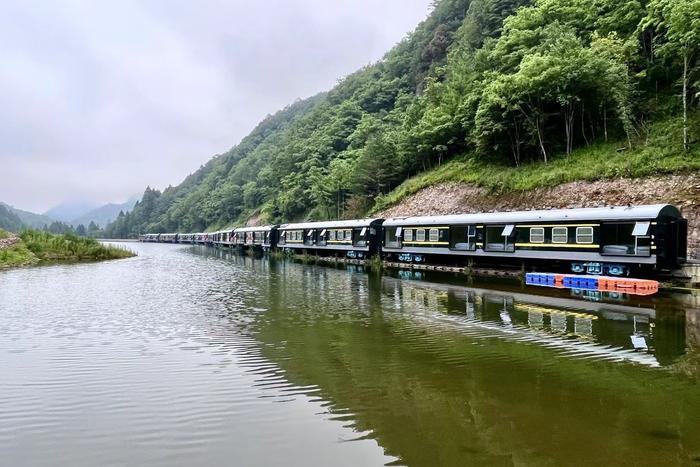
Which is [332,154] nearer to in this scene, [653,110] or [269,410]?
[653,110]

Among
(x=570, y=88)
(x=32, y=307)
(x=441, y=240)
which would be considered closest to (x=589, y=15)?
(x=570, y=88)

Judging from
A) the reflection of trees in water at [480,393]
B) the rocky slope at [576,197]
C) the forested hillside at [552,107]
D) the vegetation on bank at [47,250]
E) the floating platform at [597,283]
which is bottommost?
the reflection of trees in water at [480,393]

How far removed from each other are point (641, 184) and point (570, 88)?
12348mm

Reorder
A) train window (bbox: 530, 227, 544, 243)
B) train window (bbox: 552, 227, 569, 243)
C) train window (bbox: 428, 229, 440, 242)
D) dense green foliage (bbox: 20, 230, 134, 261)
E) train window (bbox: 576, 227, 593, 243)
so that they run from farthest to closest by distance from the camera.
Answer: dense green foliage (bbox: 20, 230, 134, 261)
train window (bbox: 428, 229, 440, 242)
train window (bbox: 530, 227, 544, 243)
train window (bbox: 552, 227, 569, 243)
train window (bbox: 576, 227, 593, 243)

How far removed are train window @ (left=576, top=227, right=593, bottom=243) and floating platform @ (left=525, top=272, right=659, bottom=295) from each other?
221 cm

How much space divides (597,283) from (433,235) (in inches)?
501

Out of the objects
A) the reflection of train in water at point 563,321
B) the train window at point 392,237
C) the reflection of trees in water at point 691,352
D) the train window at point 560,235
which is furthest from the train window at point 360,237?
the reflection of trees in water at point 691,352

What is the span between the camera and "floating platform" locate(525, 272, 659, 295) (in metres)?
18.7

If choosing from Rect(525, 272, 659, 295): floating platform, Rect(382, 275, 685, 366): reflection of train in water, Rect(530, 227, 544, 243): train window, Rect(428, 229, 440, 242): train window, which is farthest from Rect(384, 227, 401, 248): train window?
Rect(382, 275, 685, 366): reflection of train in water

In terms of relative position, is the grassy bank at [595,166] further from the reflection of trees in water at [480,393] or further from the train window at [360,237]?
the reflection of trees in water at [480,393]

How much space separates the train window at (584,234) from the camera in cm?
2211

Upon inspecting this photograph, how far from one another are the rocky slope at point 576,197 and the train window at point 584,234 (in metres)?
5.04

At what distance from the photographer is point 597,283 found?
20141mm

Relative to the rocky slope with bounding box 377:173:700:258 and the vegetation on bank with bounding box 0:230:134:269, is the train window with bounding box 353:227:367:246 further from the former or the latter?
the vegetation on bank with bounding box 0:230:134:269
